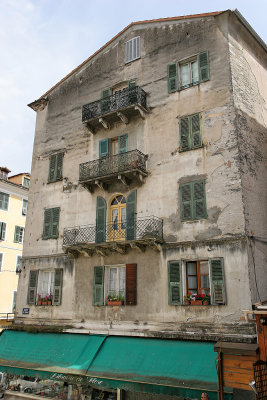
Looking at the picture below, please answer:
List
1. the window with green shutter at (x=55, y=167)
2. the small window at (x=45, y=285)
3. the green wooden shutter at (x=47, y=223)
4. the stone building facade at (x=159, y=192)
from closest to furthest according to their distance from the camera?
1. the stone building facade at (x=159, y=192)
2. the small window at (x=45, y=285)
3. the green wooden shutter at (x=47, y=223)
4. the window with green shutter at (x=55, y=167)

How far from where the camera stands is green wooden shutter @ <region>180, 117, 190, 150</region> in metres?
14.6

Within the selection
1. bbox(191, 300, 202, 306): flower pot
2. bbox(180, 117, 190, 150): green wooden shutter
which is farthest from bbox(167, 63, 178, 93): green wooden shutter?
bbox(191, 300, 202, 306): flower pot

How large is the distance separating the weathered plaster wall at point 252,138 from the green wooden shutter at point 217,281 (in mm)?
973

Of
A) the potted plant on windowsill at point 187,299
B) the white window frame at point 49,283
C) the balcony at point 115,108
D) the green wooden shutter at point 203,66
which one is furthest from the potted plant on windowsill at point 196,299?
the green wooden shutter at point 203,66

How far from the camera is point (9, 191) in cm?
2997

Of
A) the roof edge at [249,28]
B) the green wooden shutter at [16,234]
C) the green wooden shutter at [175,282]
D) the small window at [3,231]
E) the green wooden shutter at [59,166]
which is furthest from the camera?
the green wooden shutter at [16,234]

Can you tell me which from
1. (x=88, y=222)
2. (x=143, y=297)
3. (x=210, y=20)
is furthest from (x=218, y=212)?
(x=210, y=20)

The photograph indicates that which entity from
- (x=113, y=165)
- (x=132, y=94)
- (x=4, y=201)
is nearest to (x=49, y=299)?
(x=113, y=165)

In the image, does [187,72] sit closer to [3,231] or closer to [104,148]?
[104,148]

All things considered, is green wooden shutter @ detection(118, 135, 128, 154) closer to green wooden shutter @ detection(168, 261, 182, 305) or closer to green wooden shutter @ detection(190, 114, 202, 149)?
green wooden shutter @ detection(190, 114, 202, 149)

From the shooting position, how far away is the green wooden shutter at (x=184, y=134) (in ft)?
48.0

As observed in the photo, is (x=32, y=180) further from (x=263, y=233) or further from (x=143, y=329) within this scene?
(x=263, y=233)

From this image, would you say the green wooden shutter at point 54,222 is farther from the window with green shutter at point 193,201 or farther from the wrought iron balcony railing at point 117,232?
the window with green shutter at point 193,201

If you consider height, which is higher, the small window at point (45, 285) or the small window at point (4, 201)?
the small window at point (4, 201)
